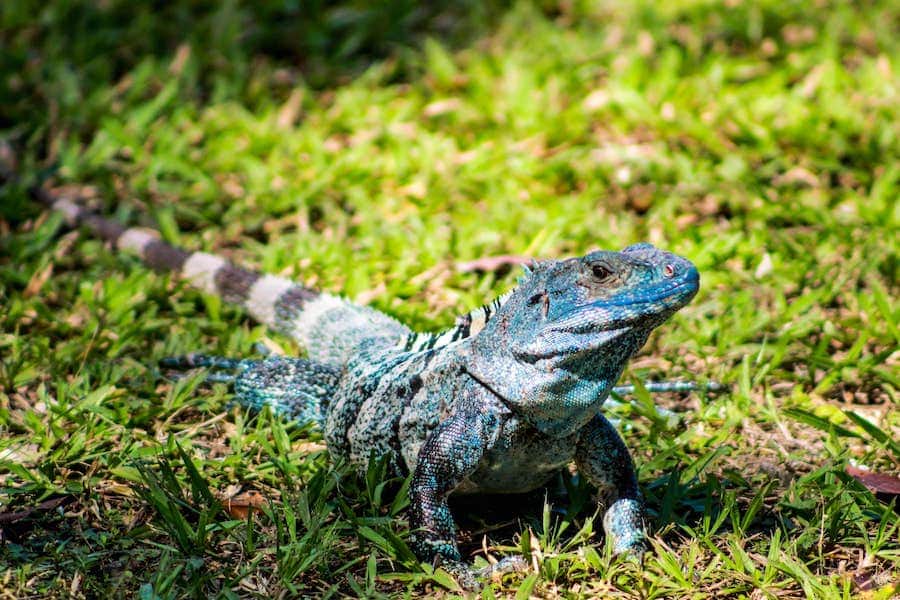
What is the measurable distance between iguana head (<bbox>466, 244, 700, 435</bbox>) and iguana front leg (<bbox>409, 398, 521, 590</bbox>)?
0.13 m

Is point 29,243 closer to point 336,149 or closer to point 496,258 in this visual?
point 336,149

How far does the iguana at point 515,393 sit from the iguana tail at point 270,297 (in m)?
0.31

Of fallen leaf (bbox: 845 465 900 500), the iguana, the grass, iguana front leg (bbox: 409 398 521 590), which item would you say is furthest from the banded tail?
fallen leaf (bbox: 845 465 900 500)

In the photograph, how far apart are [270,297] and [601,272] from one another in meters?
2.20

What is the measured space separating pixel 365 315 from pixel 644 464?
138cm

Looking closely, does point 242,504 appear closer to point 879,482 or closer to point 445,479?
point 445,479

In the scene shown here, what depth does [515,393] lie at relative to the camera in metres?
3.32

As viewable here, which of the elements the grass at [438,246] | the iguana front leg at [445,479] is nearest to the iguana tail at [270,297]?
the grass at [438,246]

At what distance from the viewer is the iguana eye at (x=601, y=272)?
320 cm

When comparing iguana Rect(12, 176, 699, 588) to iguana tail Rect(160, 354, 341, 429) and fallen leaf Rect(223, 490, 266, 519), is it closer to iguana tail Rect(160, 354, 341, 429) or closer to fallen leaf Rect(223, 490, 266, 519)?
iguana tail Rect(160, 354, 341, 429)

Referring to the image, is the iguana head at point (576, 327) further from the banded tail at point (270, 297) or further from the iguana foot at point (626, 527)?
the banded tail at point (270, 297)

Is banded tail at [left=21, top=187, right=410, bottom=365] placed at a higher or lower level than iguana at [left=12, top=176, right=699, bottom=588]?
lower

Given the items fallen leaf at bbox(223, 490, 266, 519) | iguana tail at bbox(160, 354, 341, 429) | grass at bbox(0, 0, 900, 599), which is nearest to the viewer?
grass at bbox(0, 0, 900, 599)

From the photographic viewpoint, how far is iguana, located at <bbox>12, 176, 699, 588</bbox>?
125 inches
